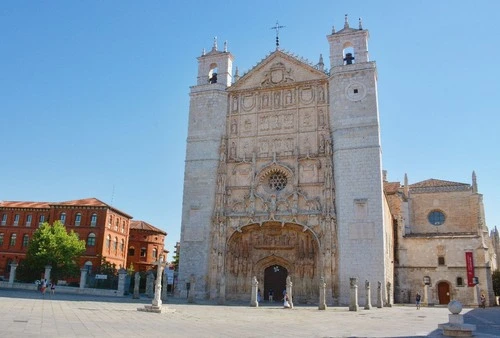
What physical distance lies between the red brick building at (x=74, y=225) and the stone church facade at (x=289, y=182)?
18823 mm

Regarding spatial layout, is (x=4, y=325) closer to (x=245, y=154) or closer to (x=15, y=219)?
(x=245, y=154)

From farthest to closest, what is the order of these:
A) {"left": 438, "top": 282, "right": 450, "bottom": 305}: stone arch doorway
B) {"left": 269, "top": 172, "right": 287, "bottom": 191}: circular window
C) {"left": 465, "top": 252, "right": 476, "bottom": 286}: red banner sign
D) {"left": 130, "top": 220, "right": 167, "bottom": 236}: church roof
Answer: {"left": 130, "top": 220, "right": 167, "bottom": 236}: church roof → {"left": 438, "top": 282, "right": 450, "bottom": 305}: stone arch doorway → {"left": 465, "top": 252, "right": 476, "bottom": 286}: red banner sign → {"left": 269, "top": 172, "right": 287, "bottom": 191}: circular window

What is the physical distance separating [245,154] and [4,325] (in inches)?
899

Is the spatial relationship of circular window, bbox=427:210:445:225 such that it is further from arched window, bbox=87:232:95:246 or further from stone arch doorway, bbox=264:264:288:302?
arched window, bbox=87:232:95:246

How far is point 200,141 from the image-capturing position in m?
33.1

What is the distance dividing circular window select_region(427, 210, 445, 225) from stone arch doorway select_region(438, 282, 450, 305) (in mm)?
6926

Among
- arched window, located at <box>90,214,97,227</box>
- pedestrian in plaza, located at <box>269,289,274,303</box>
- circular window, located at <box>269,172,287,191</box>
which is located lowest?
pedestrian in plaza, located at <box>269,289,274,303</box>

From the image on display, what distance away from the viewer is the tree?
3756 cm

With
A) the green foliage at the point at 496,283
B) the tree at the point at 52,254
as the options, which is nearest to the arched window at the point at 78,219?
the tree at the point at 52,254

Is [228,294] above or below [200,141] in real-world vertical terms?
below

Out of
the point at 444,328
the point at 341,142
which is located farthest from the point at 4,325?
the point at 341,142

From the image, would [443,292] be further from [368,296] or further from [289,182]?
[289,182]

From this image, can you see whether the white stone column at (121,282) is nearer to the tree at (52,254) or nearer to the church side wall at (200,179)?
the church side wall at (200,179)

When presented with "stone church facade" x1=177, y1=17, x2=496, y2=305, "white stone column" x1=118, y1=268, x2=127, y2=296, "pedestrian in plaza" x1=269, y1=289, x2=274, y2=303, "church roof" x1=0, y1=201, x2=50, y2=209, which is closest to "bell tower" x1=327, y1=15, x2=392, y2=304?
"stone church facade" x1=177, y1=17, x2=496, y2=305
